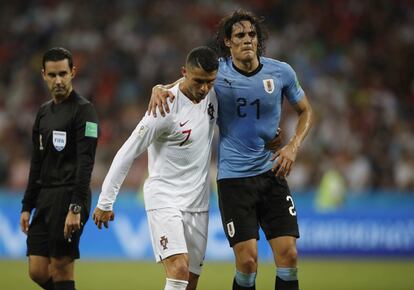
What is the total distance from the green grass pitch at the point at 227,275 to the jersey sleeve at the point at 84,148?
3615mm

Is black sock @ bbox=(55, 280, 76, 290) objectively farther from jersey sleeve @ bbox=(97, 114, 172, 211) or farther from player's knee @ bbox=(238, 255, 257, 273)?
player's knee @ bbox=(238, 255, 257, 273)

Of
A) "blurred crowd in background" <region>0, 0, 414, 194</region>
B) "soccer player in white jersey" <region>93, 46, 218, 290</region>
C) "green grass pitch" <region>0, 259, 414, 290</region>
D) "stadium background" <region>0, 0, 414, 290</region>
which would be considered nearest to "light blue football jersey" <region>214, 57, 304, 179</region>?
"soccer player in white jersey" <region>93, 46, 218, 290</region>

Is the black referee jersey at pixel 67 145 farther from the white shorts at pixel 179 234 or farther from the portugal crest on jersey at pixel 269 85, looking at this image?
the portugal crest on jersey at pixel 269 85

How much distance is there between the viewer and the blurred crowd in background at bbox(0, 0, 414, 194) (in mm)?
16656

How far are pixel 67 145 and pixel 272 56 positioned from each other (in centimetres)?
1204

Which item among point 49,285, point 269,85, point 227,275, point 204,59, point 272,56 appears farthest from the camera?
point 272,56

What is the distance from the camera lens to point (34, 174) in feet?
24.6

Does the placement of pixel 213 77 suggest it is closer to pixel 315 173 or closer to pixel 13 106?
pixel 315 173

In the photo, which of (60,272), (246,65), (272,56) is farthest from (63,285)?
(272,56)

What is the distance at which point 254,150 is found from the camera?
7.11 meters

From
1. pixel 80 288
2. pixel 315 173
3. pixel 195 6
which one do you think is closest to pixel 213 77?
pixel 80 288

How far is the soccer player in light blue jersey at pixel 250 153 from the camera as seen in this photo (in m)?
6.98

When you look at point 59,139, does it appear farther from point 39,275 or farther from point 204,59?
point 204,59

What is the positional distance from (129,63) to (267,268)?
7.54 metres
